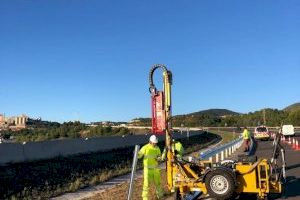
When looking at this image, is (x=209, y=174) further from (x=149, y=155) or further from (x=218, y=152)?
(x=218, y=152)

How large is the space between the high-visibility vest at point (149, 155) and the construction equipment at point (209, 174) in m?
0.77

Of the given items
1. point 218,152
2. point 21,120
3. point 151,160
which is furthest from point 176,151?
point 21,120

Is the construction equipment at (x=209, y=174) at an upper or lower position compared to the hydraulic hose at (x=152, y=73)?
lower

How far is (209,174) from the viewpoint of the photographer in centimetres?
1280

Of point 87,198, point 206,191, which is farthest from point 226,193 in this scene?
point 87,198

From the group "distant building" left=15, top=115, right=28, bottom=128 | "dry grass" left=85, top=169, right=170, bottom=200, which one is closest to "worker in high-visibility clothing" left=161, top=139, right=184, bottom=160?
"dry grass" left=85, top=169, right=170, bottom=200

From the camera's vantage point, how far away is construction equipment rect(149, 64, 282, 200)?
12641mm

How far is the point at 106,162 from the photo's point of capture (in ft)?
95.2

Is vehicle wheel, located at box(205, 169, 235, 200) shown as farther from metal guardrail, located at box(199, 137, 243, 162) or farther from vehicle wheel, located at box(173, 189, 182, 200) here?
metal guardrail, located at box(199, 137, 243, 162)

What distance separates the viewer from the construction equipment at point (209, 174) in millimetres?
12641

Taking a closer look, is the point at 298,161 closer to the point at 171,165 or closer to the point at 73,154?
the point at 73,154

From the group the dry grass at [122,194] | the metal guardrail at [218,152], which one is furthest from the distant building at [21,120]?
the dry grass at [122,194]

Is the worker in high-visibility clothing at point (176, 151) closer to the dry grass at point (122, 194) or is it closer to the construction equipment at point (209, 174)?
the construction equipment at point (209, 174)

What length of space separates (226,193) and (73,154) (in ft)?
54.0
